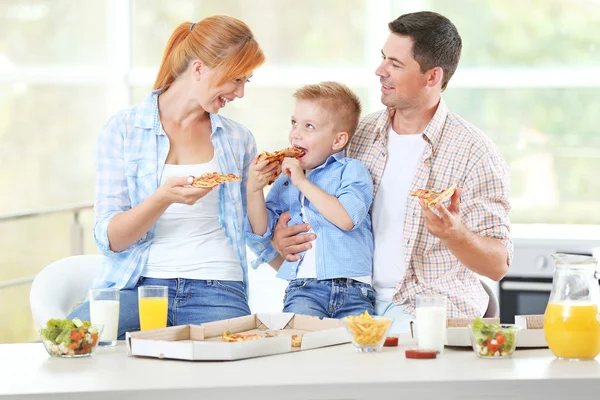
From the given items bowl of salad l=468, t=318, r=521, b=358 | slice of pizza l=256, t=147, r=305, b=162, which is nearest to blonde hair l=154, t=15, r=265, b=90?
slice of pizza l=256, t=147, r=305, b=162

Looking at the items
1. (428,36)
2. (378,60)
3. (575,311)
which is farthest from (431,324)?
(378,60)

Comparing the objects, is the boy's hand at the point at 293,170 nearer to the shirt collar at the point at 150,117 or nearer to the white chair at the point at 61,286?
the shirt collar at the point at 150,117

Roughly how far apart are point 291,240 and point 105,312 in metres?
0.82

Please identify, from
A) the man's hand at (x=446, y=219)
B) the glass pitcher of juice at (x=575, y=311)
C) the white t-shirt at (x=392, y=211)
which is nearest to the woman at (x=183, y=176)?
the white t-shirt at (x=392, y=211)

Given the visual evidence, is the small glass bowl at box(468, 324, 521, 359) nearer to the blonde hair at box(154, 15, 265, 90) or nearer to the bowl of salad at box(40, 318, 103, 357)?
the bowl of salad at box(40, 318, 103, 357)

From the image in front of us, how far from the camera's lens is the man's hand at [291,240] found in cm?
275

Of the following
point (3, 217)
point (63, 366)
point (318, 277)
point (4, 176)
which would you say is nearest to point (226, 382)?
point (63, 366)

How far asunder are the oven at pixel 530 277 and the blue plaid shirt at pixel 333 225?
1.52 metres

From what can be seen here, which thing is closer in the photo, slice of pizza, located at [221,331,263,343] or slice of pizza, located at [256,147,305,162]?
slice of pizza, located at [221,331,263,343]

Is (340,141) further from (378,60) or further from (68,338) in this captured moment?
(378,60)

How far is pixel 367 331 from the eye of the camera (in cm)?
194

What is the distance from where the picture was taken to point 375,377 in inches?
66.2

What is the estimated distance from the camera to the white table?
161cm

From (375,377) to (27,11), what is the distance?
21.1 feet
